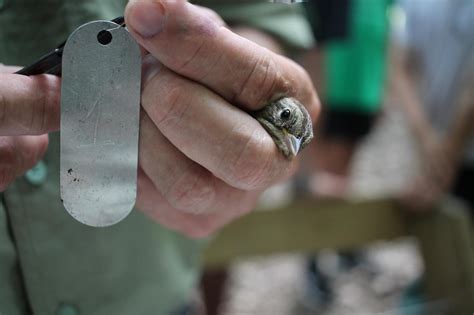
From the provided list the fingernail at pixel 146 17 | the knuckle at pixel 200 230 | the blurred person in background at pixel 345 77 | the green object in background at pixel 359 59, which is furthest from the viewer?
the green object in background at pixel 359 59

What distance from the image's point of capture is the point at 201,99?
11.6 inches

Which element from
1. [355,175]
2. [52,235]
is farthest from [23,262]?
[355,175]

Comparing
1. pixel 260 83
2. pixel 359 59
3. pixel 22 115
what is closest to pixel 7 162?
pixel 22 115

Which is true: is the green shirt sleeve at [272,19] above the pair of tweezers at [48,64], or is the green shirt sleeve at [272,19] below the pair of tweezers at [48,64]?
below

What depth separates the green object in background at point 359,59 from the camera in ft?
3.25

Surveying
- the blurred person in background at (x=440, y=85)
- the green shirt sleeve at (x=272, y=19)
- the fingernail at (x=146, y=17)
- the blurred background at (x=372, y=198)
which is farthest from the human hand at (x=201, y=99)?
the blurred person in background at (x=440, y=85)

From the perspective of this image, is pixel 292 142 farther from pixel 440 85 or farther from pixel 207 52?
pixel 440 85

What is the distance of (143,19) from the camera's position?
0.88 ft

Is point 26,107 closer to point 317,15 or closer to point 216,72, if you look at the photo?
point 216,72

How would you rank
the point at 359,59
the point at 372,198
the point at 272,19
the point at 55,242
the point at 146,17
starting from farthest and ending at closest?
the point at 359,59 → the point at 372,198 → the point at 272,19 → the point at 55,242 → the point at 146,17

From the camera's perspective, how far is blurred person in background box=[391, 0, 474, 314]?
1.09 meters

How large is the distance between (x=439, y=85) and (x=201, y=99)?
0.99 m

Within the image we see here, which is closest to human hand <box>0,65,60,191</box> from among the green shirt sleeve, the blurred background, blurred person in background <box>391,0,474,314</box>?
the green shirt sleeve

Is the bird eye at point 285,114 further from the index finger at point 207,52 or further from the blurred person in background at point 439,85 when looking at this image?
the blurred person in background at point 439,85
